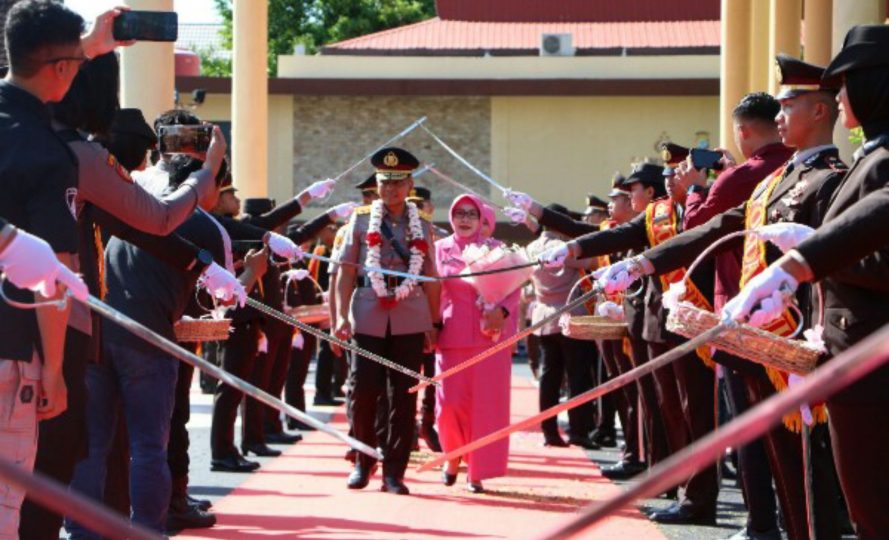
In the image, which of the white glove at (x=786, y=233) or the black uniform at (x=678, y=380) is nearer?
the white glove at (x=786, y=233)

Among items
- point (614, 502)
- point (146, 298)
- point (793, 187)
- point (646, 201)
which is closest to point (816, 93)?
point (793, 187)

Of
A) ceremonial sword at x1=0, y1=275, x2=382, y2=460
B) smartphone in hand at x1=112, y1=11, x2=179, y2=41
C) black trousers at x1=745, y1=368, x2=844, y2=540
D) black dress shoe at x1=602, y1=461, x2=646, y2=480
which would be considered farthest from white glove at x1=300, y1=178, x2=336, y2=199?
ceremonial sword at x1=0, y1=275, x2=382, y2=460

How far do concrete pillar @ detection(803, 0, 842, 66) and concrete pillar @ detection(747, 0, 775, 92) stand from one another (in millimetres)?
1976

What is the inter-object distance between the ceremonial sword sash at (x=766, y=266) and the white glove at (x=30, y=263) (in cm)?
306

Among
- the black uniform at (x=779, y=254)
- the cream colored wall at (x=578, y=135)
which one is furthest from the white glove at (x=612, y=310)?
the cream colored wall at (x=578, y=135)

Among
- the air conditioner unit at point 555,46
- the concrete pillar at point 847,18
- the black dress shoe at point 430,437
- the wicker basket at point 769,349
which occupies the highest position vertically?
the air conditioner unit at point 555,46

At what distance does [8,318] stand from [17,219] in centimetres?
33

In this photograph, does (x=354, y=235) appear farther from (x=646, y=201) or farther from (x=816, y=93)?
(x=816, y=93)

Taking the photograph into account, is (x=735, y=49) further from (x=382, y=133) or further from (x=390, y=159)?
(x=382, y=133)

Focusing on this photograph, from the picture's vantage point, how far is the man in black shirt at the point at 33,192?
5242 millimetres

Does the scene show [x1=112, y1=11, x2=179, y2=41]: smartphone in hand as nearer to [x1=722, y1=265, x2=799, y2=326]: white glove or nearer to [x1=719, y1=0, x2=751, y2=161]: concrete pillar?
[x1=722, y1=265, x2=799, y2=326]: white glove

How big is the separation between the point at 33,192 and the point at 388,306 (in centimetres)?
652

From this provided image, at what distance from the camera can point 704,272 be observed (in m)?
9.31

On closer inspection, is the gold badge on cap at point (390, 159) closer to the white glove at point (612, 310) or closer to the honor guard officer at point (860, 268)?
the white glove at point (612, 310)
